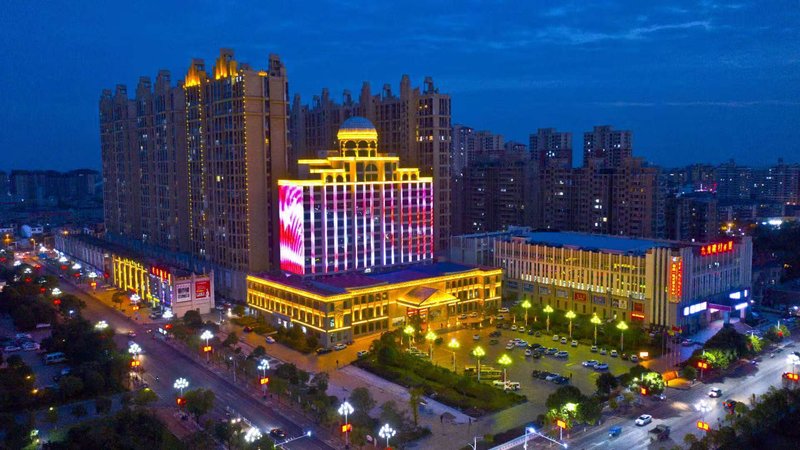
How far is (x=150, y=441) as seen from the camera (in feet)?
99.2

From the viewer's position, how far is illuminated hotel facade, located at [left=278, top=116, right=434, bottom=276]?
58.2 metres

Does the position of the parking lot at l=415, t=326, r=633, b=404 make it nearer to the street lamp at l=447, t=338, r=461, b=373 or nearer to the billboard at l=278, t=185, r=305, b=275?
the street lamp at l=447, t=338, r=461, b=373

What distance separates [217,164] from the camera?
65.7m

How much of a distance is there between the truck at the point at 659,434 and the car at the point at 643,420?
144cm

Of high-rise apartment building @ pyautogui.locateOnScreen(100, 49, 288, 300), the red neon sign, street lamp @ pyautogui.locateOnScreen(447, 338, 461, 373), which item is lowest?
street lamp @ pyautogui.locateOnScreen(447, 338, 461, 373)

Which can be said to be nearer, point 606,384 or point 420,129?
point 606,384

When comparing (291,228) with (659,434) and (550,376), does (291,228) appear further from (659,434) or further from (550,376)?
(659,434)

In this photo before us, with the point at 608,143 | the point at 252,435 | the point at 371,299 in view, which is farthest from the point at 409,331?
the point at 608,143

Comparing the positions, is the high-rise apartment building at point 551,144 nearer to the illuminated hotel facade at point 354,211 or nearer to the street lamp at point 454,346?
the illuminated hotel facade at point 354,211

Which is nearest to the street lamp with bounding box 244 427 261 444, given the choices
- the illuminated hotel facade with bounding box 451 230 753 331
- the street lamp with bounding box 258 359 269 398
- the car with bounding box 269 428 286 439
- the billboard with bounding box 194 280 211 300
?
the car with bounding box 269 428 286 439

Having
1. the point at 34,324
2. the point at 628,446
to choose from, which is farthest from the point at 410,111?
the point at 628,446

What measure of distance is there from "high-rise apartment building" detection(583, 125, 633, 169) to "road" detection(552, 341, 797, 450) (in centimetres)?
6567

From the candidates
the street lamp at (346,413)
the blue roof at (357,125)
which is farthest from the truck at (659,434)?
the blue roof at (357,125)

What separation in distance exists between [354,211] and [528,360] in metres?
22.5
